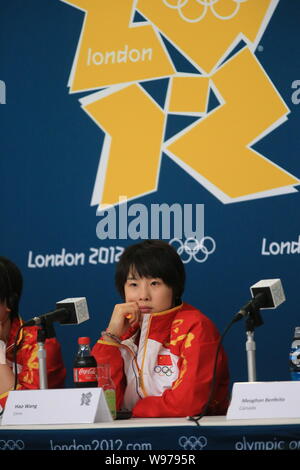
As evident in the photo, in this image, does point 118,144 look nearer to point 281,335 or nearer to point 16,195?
→ point 16,195

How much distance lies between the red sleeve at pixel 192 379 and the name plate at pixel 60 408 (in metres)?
0.28

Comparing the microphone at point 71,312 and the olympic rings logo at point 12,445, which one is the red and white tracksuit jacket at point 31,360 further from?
the olympic rings logo at point 12,445

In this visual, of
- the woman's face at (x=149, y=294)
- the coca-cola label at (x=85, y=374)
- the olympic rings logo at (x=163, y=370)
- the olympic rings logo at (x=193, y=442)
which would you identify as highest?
the woman's face at (x=149, y=294)

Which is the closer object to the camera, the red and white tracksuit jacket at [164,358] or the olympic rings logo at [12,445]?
the olympic rings logo at [12,445]

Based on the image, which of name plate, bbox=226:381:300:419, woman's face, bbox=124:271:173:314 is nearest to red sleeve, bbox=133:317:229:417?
woman's face, bbox=124:271:173:314

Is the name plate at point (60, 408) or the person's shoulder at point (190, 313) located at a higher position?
the person's shoulder at point (190, 313)

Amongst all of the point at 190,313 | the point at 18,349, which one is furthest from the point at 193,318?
the point at 18,349

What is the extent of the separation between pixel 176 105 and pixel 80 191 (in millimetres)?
563

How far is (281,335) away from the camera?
333cm

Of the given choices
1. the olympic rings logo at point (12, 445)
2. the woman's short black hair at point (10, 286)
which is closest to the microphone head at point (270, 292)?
the olympic rings logo at point (12, 445)

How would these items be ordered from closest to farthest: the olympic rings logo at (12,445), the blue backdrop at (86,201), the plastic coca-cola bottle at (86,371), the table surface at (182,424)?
the table surface at (182,424) < the olympic rings logo at (12,445) < the plastic coca-cola bottle at (86,371) < the blue backdrop at (86,201)

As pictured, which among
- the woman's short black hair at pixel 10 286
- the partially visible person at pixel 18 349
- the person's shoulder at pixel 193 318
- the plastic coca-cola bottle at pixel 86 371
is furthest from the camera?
the woman's short black hair at pixel 10 286

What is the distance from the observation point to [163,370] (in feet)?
8.64

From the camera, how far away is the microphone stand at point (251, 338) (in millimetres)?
2232
